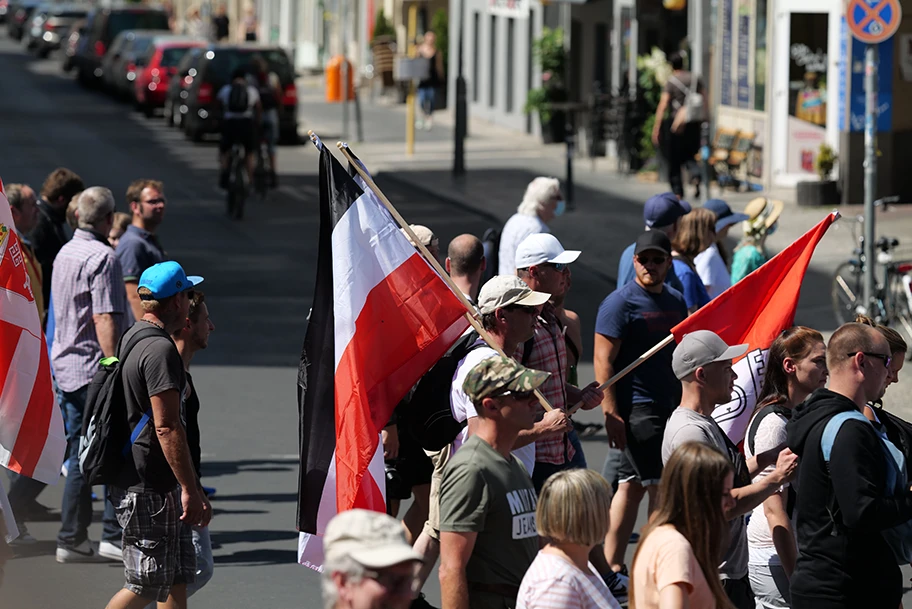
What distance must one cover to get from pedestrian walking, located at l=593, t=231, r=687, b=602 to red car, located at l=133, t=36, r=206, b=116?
30.5m

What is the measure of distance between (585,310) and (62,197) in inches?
266

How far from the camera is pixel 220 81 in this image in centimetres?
3112

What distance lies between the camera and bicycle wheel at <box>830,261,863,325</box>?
1433cm

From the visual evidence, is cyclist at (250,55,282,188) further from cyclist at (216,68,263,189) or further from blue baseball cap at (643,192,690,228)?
blue baseball cap at (643,192,690,228)

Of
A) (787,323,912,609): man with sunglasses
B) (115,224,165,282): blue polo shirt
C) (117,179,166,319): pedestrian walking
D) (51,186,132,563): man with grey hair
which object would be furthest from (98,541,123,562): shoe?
(787,323,912,609): man with sunglasses

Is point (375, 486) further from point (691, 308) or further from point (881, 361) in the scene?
point (691, 308)

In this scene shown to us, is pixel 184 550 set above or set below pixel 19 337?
below

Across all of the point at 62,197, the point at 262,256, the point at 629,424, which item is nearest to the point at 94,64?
the point at 262,256

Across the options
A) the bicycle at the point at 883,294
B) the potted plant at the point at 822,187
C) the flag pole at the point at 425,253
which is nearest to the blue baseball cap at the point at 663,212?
the flag pole at the point at 425,253

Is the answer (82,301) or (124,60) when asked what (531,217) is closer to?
(82,301)

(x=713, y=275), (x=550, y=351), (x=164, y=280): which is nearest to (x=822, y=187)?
(x=713, y=275)

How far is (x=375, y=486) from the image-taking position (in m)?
6.12

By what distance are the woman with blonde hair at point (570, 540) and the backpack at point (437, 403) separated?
6.16 feet

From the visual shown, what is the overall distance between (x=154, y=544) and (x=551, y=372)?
1.93m
